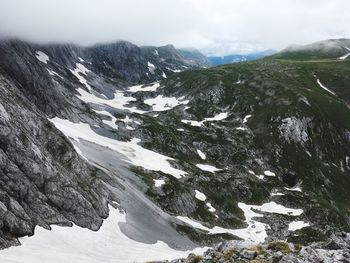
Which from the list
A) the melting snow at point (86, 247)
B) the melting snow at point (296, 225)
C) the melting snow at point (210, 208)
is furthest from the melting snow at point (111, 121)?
the melting snow at point (86, 247)

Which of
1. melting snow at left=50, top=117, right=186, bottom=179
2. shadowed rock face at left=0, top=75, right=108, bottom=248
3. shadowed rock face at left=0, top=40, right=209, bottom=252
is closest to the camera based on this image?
shadowed rock face at left=0, top=75, right=108, bottom=248

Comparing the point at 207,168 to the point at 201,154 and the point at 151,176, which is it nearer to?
the point at 201,154

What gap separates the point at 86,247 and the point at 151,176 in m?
50.3

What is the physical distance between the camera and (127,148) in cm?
13775

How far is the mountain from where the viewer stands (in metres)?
66.6

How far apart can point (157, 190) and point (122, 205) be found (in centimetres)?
1947

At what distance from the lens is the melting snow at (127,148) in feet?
404

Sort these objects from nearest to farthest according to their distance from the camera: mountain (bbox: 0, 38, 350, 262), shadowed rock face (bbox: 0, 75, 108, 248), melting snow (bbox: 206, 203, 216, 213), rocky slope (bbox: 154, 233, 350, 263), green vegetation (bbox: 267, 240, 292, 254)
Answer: rocky slope (bbox: 154, 233, 350, 263)
green vegetation (bbox: 267, 240, 292, 254)
shadowed rock face (bbox: 0, 75, 108, 248)
mountain (bbox: 0, 38, 350, 262)
melting snow (bbox: 206, 203, 216, 213)

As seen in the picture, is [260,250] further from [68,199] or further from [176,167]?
[176,167]

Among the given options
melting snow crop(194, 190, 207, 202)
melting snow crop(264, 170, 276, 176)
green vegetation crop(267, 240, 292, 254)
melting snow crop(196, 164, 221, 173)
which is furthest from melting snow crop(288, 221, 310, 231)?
green vegetation crop(267, 240, 292, 254)

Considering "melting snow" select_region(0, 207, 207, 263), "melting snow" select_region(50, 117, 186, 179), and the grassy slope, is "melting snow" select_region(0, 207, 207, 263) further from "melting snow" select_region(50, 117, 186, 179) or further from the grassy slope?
"melting snow" select_region(50, 117, 186, 179)

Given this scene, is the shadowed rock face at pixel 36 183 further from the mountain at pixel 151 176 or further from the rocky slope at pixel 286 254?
the rocky slope at pixel 286 254

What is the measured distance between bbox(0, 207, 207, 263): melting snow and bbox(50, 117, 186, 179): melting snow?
40.7m

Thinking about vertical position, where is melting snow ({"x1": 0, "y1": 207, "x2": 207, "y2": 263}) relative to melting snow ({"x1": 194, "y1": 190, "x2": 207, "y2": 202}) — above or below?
above
